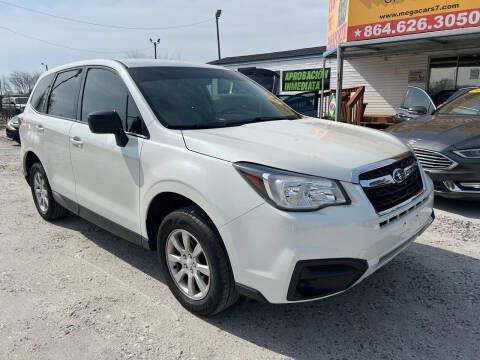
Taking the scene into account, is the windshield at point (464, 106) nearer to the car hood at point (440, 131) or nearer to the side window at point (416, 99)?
the car hood at point (440, 131)

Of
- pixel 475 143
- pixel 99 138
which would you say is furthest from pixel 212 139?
pixel 475 143

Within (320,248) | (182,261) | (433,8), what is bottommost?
(182,261)

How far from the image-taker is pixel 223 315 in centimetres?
267

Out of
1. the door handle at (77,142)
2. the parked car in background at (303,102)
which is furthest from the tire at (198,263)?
the parked car in background at (303,102)

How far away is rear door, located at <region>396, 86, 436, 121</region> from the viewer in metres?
6.48

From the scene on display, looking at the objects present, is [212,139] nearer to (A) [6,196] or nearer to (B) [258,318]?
(B) [258,318]

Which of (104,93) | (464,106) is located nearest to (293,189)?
(104,93)

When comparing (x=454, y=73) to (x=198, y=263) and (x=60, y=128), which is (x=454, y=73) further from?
(x=198, y=263)

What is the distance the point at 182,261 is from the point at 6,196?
15.5 ft

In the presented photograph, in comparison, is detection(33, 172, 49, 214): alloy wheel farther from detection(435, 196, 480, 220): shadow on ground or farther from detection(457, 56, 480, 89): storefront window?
detection(457, 56, 480, 89): storefront window

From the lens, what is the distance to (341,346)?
2359 mm

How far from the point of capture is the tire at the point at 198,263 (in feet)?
7.60

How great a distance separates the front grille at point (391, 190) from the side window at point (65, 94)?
2852 millimetres

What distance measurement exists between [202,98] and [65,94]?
1.70 metres
